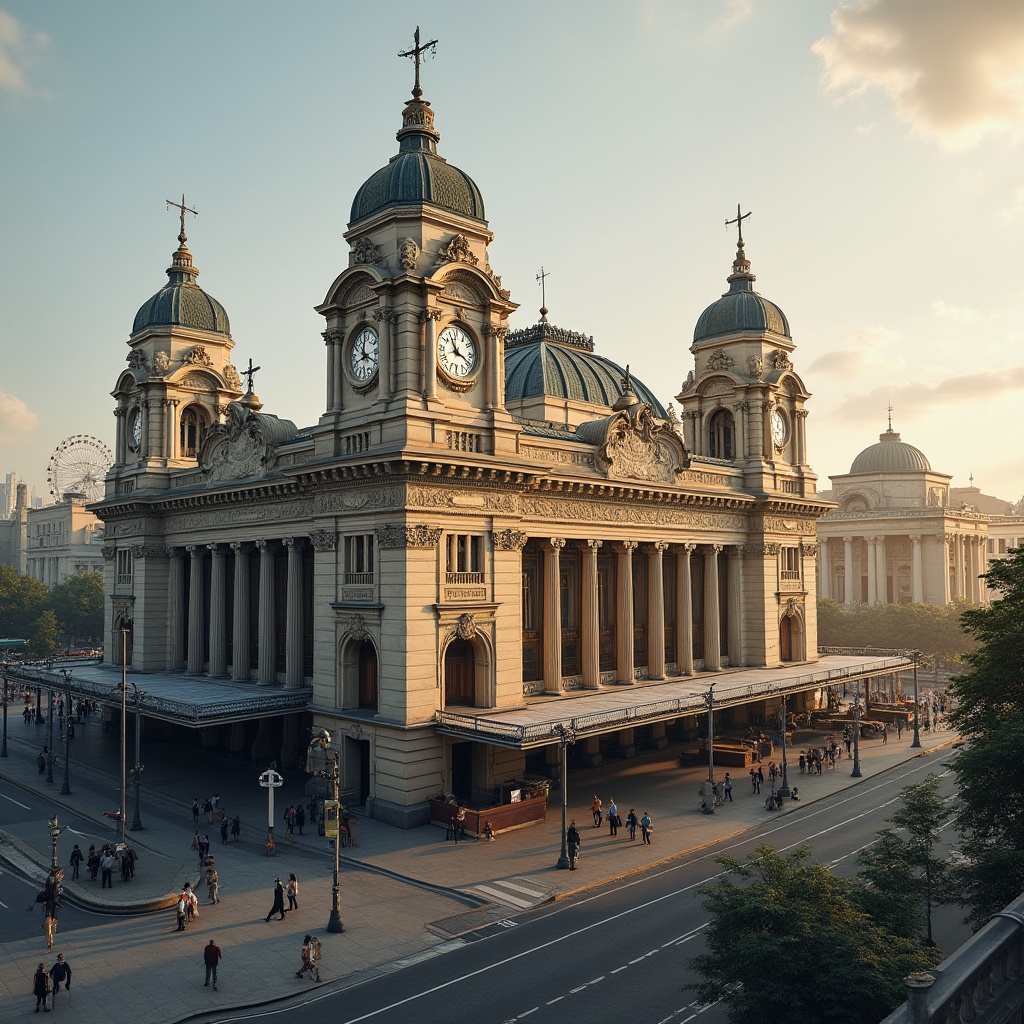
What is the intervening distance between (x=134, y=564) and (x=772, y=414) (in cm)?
4936

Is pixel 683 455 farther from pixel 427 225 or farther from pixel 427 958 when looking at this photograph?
pixel 427 958

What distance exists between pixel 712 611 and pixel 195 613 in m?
36.3

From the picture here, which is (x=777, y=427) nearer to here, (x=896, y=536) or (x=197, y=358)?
(x=197, y=358)

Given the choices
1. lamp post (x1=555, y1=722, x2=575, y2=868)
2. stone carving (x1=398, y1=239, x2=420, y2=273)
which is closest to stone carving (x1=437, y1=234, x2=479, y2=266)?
stone carving (x1=398, y1=239, x2=420, y2=273)

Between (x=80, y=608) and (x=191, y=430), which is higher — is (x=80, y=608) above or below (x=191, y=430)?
below

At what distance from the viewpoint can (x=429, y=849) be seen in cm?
3725

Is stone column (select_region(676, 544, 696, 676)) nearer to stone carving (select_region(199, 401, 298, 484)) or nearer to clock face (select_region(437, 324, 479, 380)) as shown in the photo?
clock face (select_region(437, 324, 479, 380))

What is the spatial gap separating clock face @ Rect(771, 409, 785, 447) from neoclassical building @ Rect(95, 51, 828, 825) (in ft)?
0.82

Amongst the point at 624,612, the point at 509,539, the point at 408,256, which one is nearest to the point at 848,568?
the point at 624,612

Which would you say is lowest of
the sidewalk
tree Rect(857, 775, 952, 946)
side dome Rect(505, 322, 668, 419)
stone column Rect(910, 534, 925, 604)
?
the sidewalk

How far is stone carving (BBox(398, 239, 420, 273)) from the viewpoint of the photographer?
42.4 meters

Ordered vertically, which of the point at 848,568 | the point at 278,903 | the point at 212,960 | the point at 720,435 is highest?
the point at 720,435

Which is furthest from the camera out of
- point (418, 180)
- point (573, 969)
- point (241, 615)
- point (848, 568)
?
point (848, 568)

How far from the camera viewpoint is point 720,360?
2697 inches
